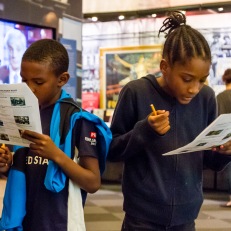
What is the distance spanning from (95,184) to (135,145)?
21cm

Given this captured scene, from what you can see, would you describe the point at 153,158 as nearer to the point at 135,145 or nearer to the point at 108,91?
the point at 135,145

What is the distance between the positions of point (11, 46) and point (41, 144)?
3.67 metres

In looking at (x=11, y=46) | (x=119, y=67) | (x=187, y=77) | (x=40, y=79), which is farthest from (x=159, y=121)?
(x=119, y=67)

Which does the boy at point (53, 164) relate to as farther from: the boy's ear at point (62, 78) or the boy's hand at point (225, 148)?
the boy's hand at point (225, 148)

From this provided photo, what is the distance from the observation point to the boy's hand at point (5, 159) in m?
1.62

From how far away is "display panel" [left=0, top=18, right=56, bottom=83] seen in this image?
4891mm

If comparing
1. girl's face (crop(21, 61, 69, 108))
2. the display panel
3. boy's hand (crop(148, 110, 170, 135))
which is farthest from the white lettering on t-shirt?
the display panel

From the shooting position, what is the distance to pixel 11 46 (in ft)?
16.2

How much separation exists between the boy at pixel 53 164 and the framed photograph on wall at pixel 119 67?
28.0 ft

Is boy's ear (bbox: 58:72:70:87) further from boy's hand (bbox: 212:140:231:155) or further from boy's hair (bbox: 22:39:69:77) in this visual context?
boy's hand (bbox: 212:140:231:155)

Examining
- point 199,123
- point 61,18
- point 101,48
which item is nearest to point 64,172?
point 199,123

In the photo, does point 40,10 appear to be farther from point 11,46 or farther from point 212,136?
point 212,136

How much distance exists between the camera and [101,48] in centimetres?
1049

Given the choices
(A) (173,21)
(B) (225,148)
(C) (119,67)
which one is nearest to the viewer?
(B) (225,148)
